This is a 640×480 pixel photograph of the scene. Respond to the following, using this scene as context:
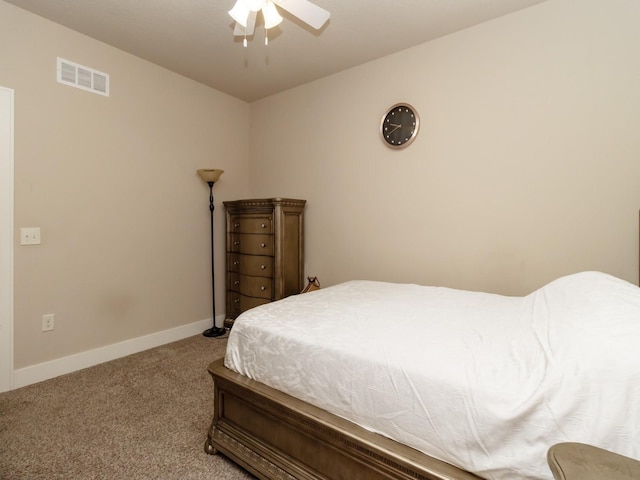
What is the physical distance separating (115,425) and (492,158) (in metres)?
3.00

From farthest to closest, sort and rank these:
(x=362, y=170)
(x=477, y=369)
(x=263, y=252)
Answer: (x=263, y=252)
(x=362, y=170)
(x=477, y=369)

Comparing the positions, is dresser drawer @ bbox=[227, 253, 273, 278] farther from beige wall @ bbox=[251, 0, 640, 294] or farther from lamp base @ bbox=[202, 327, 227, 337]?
lamp base @ bbox=[202, 327, 227, 337]

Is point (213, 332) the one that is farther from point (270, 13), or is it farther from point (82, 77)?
point (270, 13)

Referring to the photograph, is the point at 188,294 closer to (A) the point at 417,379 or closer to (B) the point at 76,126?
(B) the point at 76,126

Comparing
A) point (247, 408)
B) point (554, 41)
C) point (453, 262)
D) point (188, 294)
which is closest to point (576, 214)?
point (453, 262)

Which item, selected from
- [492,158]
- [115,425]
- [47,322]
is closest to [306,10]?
[492,158]

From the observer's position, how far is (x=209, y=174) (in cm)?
331

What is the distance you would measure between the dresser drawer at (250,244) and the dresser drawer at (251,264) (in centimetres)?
5

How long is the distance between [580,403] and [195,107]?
3.70 meters

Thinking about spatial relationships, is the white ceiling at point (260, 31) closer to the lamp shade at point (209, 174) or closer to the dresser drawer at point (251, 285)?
the lamp shade at point (209, 174)

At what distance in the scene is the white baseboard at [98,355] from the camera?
92.0 inches

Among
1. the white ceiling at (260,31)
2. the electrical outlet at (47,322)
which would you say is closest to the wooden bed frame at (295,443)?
the electrical outlet at (47,322)

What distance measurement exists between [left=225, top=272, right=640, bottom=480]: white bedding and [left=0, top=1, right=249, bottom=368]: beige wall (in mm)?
1799

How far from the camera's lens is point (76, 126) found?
2.55 meters
